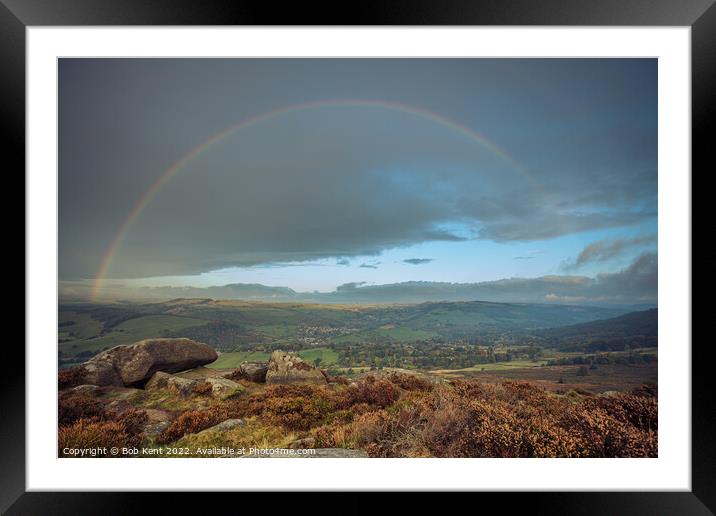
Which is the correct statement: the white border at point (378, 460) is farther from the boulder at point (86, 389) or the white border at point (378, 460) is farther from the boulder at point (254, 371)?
the boulder at point (254, 371)

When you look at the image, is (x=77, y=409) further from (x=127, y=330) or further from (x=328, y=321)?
(x=328, y=321)

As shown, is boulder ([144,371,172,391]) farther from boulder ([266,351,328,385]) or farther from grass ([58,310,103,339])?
grass ([58,310,103,339])

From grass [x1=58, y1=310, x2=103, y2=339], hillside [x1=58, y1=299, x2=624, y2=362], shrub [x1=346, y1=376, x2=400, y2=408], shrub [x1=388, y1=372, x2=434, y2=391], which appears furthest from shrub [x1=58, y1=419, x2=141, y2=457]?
shrub [x1=388, y1=372, x2=434, y2=391]

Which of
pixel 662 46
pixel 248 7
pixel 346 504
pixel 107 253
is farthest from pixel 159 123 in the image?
pixel 662 46

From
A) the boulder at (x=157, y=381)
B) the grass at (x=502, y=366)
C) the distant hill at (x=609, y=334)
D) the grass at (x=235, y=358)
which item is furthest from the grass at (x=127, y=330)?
the distant hill at (x=609, y=334)

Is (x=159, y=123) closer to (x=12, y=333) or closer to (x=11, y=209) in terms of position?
(x=11, y=209)

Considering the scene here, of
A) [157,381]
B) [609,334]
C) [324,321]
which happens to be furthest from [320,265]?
[609,334]
